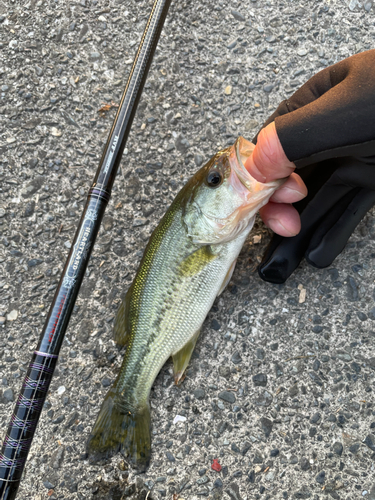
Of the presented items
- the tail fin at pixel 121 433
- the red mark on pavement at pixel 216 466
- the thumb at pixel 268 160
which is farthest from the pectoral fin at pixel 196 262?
the red mark on pavement at pixel 216 466

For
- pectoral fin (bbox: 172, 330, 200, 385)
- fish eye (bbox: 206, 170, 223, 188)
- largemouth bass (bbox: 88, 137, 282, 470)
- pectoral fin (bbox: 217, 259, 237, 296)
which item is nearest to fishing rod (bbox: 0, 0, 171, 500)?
largemouth bass (bbox: 88, 137, 282, 470)

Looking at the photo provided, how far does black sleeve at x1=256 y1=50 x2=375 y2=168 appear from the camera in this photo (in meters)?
1.67

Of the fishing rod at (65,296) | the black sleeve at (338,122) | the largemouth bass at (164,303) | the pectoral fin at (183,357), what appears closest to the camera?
the black sleeve at (338,122)

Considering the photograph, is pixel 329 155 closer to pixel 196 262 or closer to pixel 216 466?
A: pixel 196 262

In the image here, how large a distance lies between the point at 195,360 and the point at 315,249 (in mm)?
1063

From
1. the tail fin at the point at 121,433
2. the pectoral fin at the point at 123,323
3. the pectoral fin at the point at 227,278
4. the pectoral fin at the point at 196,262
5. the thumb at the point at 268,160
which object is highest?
the thumb at the point at 268,160

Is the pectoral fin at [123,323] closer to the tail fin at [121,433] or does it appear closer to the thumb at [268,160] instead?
the tail fin at [121,433]

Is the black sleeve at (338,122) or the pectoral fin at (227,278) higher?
the black sleeve at (338,122)

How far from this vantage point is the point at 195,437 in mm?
2361

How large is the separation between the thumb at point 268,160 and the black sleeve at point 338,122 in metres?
0.04

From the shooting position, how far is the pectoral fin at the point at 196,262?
2244mm

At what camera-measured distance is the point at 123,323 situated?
2420 mm

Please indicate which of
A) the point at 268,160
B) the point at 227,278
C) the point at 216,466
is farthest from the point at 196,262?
the point at 216,466

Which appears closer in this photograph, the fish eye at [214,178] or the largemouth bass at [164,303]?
the fish eye at [214,178]
